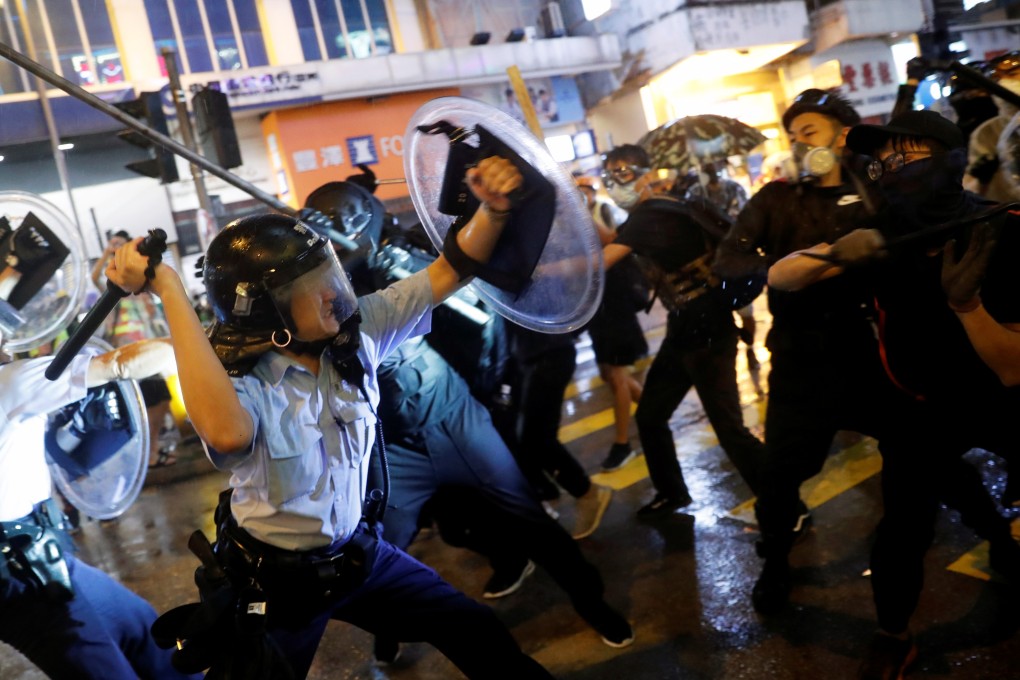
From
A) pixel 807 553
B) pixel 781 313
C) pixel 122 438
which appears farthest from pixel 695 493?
pixel 122 438

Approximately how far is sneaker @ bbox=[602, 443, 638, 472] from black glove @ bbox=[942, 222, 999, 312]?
3.60 meters

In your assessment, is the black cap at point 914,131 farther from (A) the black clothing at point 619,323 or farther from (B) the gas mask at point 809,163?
(A) the black clothing at point 619,323

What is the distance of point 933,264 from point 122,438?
304 centimetres

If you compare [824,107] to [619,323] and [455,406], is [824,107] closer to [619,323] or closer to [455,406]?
[455,406]

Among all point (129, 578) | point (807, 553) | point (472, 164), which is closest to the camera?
point (472, 164)

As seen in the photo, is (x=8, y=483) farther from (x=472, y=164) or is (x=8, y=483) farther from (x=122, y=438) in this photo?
(x=472, y=164)

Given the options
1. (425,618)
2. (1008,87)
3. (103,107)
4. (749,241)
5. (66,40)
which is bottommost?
(425,618)

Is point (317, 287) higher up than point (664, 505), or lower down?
higher up

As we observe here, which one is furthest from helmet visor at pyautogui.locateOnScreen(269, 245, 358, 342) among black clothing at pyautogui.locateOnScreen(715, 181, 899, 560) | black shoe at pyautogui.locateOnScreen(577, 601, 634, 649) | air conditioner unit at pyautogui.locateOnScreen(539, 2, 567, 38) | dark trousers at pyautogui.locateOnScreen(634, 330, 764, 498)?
air conditioner unit at pyautogui.locateOnScreen(539, 2, 567, 38)

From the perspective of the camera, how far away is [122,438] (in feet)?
11.1

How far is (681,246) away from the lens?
4102mm

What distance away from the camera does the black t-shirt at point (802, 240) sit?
2.99 meters

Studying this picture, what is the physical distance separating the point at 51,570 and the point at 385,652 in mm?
1602

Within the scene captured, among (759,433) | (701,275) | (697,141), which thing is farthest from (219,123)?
(759,433)
